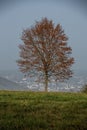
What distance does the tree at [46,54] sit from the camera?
4888 centimetres

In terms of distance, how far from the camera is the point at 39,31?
5131 centimetres

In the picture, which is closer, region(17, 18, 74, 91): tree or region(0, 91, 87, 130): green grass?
region(0, 91, 87, 130): green grass

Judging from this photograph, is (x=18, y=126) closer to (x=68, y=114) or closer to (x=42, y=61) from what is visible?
(x=68, y=114)

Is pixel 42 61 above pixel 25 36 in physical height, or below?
below

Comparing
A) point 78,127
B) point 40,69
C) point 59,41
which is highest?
point 59,41

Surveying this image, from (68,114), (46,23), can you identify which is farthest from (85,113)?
(46,23)

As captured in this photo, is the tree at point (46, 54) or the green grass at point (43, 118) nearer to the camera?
the green grass at point (43, 118)

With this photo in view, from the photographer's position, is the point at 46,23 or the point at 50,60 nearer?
the point at 50,60

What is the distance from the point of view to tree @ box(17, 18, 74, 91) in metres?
48.9

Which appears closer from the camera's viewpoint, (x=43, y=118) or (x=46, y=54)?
(x=43, y=118)

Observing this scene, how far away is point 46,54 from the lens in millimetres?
Result: 49531

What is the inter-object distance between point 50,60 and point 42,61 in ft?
3.41

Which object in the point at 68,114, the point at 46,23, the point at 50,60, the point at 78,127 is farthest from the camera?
the point at 46,23

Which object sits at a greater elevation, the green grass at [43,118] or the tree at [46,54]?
the tree at [46,54]
